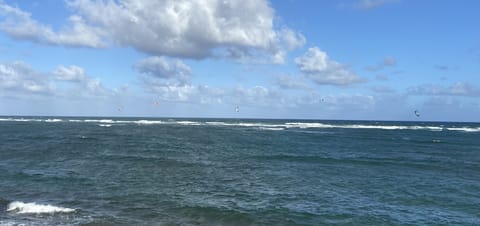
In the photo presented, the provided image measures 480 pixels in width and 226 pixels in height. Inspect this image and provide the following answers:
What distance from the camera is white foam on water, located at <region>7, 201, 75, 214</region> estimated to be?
70.6ft

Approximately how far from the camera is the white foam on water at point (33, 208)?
21.5 m

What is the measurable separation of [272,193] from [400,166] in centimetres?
2011

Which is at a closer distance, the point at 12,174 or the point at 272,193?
the point at 272,193

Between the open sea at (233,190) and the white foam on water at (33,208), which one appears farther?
the open sea at (233,190)

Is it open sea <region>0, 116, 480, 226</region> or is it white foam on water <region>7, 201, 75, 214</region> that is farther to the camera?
open sea <region>0, 116, 480, 226</region>

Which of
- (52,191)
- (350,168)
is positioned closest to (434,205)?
(350,168)

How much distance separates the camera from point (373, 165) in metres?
42.7

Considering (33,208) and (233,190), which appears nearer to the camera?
(33,208)

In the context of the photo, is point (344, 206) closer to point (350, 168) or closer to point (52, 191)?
point (350, 168)

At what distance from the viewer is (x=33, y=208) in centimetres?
2194

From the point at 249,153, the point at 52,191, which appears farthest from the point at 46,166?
the point at 249,153

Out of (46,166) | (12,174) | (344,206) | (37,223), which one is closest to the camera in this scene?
(37,223)

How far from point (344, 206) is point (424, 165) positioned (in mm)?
22662

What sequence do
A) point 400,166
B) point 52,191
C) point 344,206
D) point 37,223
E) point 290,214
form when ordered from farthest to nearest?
point 400,166, point 52,191, point 344,206, point 290,214, point 37,223
